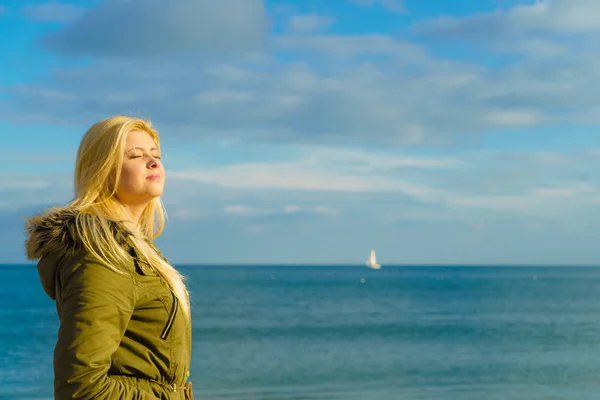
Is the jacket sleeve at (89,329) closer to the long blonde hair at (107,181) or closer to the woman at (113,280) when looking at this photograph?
the woman at (113,280)

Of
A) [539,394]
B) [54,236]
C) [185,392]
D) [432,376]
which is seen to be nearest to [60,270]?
[54,236]

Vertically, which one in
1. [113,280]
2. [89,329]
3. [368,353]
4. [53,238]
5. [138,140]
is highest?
[138,140]

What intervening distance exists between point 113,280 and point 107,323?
0.12 metres

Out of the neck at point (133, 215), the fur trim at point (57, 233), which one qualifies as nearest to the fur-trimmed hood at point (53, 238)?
the fur trim at point (57, 233)

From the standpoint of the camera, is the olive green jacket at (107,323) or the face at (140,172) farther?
the face at (140,172)

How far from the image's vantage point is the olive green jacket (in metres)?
2.25

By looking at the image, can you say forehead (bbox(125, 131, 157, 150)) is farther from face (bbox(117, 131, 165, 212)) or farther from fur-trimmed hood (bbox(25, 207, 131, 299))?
fur-trimmed hood (bbox(25, 207, 131, 299))

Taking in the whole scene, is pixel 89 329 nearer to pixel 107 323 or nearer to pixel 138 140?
pixel 107 323

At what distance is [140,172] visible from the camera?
8.68 ft

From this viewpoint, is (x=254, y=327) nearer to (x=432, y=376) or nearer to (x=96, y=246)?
(x=432, y=376)

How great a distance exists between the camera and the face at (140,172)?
8.66 feet

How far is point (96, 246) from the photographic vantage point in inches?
92.3

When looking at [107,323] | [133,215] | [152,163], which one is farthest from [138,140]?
[107,323]

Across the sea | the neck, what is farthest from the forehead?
the sea
